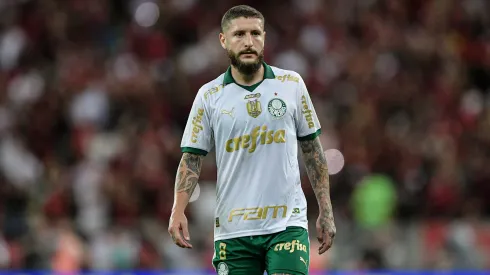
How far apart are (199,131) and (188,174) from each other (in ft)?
0.95

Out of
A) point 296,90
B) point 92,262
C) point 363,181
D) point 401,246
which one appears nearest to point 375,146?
point 363,181

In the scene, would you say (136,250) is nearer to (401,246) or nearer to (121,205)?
(121,205)

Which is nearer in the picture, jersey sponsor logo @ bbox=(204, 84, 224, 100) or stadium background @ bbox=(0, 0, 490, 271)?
jersey sponsor logo @ bbox=(204, 84, 224, 100)

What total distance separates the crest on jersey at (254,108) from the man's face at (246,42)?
201 millimetres

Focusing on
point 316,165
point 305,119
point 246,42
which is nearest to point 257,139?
point 305,119

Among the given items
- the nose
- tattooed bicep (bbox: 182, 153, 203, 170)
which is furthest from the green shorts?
the nose

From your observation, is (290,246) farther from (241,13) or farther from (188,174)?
(241,13)

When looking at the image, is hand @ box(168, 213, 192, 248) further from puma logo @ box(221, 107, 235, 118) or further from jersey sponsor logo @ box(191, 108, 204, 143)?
puma logo @ box(221, 107, 235, 118)

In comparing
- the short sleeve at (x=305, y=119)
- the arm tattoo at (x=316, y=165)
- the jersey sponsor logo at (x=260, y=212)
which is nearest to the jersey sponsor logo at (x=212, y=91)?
the short sleeve at (x=305, y=119)

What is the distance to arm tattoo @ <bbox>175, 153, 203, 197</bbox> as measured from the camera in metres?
6.75

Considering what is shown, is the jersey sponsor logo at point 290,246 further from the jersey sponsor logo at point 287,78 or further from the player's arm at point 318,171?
the jersey sponsor logo at point 287,78

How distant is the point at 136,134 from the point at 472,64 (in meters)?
6.01

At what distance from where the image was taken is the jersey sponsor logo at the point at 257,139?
6594 mm

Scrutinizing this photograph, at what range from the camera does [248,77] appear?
6.73m
